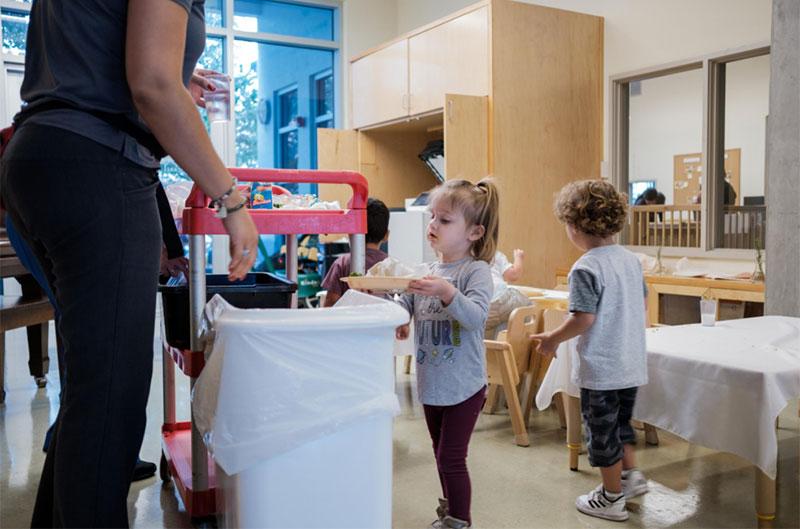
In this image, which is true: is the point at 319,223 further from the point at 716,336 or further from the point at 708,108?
the point at 708,108

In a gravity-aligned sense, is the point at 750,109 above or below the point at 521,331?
above

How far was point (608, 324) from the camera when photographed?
1963 mm

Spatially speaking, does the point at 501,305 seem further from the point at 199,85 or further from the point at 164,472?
the point at 199,85

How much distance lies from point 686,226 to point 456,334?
2961 millimetres

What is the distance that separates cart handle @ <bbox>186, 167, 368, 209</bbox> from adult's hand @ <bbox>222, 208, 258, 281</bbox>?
0.55 meters

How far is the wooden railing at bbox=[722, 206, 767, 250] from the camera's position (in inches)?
153

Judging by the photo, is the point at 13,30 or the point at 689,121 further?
the point at 689,121

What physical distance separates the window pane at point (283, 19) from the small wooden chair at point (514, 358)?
4595 millimetres

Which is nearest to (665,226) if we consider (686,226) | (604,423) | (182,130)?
(686,226)

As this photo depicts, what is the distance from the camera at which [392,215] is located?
4566 millimetres

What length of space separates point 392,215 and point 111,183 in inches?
136

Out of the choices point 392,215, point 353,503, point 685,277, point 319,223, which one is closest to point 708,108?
point 685,277

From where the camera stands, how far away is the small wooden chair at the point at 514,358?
8.52 feet

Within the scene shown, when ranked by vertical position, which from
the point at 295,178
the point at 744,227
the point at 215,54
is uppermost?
the point at 215,54
